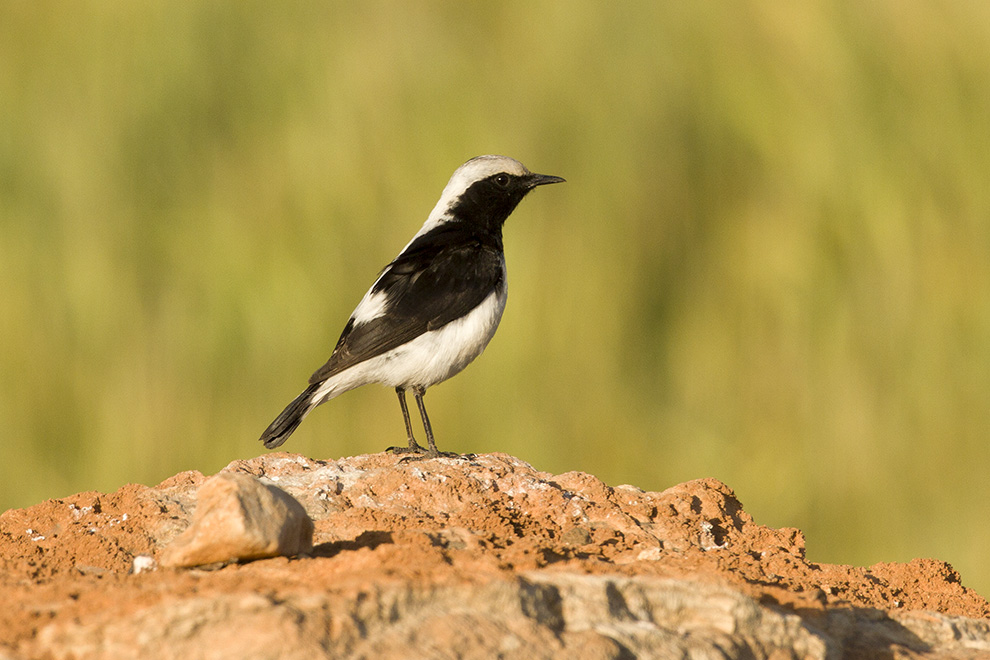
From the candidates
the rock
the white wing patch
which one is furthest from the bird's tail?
the rock

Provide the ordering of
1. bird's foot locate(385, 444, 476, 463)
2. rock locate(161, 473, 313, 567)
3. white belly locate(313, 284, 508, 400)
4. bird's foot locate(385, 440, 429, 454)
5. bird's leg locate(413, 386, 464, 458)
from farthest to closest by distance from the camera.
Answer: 1. white belly locate(313, 284, 508, 400)
2. bird's foot locate(385, 440, 429, 454)
3. bird's leg locate(413, 386, 464, 458)
4. bird's foot locate(385, 444, 476, 463)
5. rock locate(161, 473, 313, 567)

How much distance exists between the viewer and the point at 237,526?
3.30 meters

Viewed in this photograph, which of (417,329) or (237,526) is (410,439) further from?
(237,526)

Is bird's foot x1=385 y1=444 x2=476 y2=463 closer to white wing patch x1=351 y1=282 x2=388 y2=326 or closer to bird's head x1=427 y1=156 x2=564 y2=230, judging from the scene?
white wing patch x1=351 y1=282 x2=388 y2=326

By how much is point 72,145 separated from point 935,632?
685 centimetres

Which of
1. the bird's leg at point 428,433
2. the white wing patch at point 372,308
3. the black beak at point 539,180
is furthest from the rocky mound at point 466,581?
the black beak at point 539,180

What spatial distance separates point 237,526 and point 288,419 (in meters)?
2.90

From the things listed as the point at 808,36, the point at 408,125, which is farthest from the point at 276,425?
the point at 808,36

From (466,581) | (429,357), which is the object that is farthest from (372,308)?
(466,581)

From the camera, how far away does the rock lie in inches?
131

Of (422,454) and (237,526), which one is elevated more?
(422,454)

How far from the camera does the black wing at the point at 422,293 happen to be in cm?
612

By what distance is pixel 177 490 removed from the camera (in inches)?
191

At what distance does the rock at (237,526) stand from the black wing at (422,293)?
8.58ft
